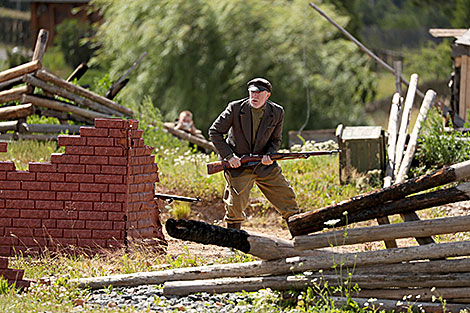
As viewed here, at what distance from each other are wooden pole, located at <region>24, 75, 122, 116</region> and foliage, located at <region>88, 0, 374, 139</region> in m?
Result: 4.67

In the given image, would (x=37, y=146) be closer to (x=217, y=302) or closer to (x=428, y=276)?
(x=217, y=302)

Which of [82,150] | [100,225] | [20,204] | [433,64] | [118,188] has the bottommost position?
[100,225]

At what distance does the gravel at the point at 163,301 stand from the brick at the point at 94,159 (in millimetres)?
1557

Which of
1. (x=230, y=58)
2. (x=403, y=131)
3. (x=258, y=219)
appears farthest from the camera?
(x=230, y=58)

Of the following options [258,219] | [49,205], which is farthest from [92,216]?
[258,219]

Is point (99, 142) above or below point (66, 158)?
above

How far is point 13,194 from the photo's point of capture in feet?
23.8

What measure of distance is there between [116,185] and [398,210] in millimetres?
2830

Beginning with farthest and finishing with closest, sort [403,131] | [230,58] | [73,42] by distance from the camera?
1. [73,42]
2. [230,58]
3. [403,131]

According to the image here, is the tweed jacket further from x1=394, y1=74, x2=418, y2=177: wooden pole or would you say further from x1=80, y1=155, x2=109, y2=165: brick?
x1=394, y1=74, x2=418, y2=177: wooden pole

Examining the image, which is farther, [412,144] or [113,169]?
[412,144]

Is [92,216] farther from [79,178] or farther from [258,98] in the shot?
[258,98]

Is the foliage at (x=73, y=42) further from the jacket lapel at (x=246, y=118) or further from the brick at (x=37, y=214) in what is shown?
the jacket lapel at (x=246, y=118)

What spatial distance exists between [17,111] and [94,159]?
5524mm
